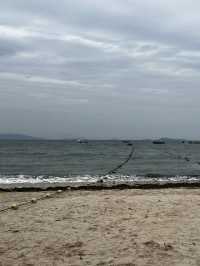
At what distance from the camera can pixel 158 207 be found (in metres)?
10.6

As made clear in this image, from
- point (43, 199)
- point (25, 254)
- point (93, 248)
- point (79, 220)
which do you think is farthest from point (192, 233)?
point (43, 199)

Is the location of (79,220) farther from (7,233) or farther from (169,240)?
(169,240)

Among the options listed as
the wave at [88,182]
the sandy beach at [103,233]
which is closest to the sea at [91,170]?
the wave at [88,182]

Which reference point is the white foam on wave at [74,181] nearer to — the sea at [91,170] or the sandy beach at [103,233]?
the sea at [91,170]

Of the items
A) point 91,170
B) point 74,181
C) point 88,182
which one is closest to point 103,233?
point 88,182

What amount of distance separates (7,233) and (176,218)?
3.62 m

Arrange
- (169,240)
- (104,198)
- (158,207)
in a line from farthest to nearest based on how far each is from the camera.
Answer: (104,198) → (158,207) → (169,240)

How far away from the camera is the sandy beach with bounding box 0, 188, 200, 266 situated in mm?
6812

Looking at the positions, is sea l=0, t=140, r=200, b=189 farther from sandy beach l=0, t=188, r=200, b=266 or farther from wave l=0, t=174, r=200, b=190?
sandy beach l=0, t=188, r=200, b=266

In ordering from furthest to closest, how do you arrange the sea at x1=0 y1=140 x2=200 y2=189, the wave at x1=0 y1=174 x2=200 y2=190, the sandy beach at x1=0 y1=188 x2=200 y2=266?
the sea at x1=0 y1=140 x2=200 y2=189
the wave at x1=0 y1=174 x2=200 y2=190
the sandy beach at x1=0 y1=188 x2=200 y2=266

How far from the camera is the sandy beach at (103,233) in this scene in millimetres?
6812

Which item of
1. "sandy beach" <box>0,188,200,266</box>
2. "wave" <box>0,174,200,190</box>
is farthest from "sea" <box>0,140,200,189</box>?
"sandy beach" <box>0,188,200,266</box>

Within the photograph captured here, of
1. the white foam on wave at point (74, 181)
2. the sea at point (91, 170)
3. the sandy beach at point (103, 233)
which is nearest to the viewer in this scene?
the sandy beach at point (103, 233)

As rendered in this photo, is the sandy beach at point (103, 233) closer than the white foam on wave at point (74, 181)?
Yes
